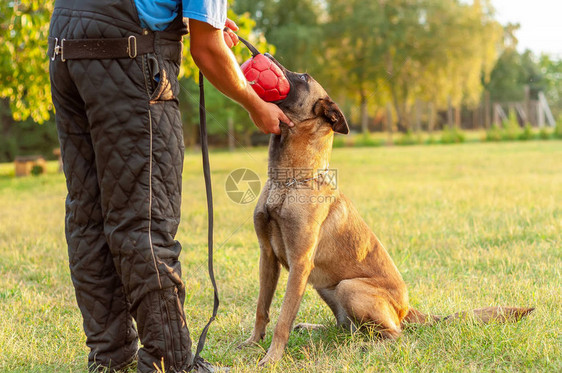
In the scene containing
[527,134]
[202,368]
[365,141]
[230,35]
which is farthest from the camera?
[365,141]

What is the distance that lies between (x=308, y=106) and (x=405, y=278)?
6.79ft

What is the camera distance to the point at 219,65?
7.79 ft

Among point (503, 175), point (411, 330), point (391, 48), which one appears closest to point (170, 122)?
point (411, 330)

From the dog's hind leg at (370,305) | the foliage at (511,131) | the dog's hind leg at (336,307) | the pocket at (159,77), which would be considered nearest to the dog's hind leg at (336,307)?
the dog's hind leg at (336,307)

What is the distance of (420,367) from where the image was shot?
2.69 meters

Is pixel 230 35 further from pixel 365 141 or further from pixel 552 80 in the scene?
pixel 552 80

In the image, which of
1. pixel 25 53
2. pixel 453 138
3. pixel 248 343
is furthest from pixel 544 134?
pixel 248 343

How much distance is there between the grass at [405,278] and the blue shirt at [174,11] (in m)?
1.78

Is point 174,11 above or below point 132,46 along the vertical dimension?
above

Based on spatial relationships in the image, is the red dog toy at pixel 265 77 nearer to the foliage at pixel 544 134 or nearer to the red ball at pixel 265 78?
the red ball at pixel 265 78

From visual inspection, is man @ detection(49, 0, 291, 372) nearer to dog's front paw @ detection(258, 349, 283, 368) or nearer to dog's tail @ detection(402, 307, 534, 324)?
dog's front paw @ detection(258, 349, 283, 368)

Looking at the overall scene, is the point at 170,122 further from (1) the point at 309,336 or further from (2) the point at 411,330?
(2) the point at 411,330

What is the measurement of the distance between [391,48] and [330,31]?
4.06m

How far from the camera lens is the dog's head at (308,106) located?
302 cm
